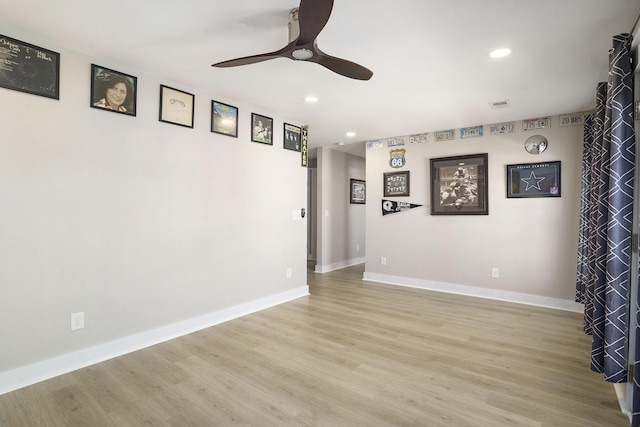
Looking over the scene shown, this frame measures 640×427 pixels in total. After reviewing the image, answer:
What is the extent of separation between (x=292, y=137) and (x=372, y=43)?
2.17 m

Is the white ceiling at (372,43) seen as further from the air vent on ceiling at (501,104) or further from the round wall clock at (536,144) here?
the round wall clock at (536,144)

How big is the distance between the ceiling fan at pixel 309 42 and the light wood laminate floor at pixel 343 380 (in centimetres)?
213

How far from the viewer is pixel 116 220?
8.59ft

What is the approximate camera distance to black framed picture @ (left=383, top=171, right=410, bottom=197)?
16.7 feet

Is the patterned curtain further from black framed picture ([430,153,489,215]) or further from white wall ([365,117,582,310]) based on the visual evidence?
black framed picture ([430,153,489,215])

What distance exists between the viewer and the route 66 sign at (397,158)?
5113mm

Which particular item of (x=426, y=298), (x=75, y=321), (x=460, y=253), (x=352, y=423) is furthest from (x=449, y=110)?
(x=75, y=321)

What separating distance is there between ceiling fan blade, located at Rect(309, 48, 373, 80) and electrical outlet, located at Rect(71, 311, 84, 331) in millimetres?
2504

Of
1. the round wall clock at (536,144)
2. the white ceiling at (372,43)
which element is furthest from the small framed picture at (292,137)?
the round wall clock at (536,144)

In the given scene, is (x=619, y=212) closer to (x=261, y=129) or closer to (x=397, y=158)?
(x=261, y=129)

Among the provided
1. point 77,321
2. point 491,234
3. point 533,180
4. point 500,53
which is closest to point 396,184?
point 491,234

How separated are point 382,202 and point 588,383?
347 centimetres

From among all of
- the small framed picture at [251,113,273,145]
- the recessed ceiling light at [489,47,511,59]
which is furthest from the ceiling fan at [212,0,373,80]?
the small framed picture at [251,113,273,145]

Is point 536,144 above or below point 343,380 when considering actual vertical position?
above
